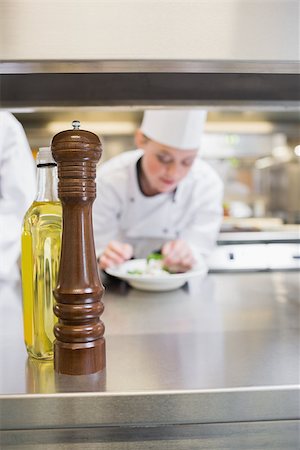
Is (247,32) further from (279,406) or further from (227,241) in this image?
(227,241)

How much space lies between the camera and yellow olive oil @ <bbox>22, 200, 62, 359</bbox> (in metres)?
0.51

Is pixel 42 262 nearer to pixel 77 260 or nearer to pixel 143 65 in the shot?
pixel 77 260

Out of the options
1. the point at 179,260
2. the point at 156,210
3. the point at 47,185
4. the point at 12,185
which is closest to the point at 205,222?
the point at 156,210

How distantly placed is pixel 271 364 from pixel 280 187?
3.92 metres

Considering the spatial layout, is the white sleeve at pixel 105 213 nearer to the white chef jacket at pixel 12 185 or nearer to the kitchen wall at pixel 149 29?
the white chef jacket at pixel 12 185

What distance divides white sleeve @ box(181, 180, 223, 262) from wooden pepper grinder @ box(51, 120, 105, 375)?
151 cm

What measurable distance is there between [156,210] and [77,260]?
59.8 inches

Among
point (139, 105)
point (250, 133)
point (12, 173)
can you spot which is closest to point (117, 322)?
point (139, 105)

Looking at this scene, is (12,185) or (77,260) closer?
(77,260)

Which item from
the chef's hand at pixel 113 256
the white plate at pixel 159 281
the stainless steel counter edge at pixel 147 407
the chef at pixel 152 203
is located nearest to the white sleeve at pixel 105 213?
the chef at pixel 152 203

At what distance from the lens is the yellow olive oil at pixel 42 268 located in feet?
1.68

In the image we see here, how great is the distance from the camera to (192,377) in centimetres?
47

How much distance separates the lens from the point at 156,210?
1967 millimetres

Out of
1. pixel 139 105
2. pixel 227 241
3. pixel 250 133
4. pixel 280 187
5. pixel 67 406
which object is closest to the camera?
pixel 67 406
